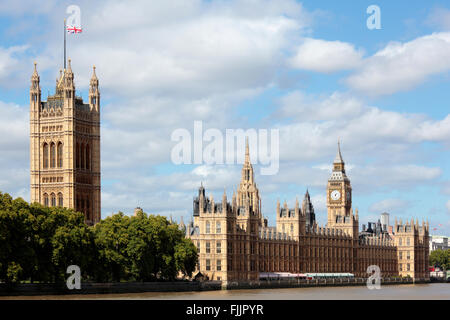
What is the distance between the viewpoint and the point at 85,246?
128m

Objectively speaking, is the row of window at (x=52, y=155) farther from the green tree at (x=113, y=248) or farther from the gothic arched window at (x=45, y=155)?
the green tree at (x=113, y=248)

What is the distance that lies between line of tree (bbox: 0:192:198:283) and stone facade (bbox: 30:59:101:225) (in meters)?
35.5

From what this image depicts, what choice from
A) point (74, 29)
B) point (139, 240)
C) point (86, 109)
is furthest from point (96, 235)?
point (86, 109)

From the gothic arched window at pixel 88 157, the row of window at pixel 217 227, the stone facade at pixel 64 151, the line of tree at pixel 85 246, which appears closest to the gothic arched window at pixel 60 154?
the stone facade at pixel 64 151

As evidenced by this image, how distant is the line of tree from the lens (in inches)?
4606

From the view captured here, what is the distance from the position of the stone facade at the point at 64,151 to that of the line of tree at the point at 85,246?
35500 millimetres

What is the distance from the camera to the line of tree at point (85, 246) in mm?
117000

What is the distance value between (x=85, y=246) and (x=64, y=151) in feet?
197

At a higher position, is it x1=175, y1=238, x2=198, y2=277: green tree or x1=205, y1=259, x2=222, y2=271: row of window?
x1=175, y1=238, x2=198, y2=277: green tree

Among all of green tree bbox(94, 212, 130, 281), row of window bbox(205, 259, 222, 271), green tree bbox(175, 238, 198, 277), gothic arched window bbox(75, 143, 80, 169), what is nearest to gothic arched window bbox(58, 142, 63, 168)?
gothic arched window bbox(75, 143, 80, 169)

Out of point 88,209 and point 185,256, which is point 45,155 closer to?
point 88,209

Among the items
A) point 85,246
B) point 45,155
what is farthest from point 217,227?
point 85,246

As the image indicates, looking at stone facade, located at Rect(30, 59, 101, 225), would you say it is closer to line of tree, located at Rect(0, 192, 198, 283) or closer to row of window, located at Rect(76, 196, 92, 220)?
row of window, located at Rect(76, 196, 92, 220)
